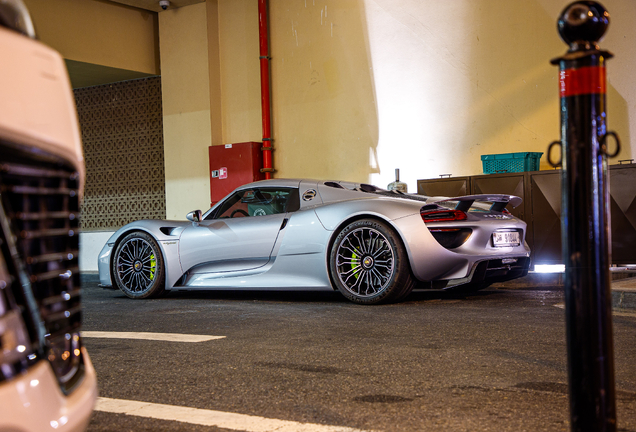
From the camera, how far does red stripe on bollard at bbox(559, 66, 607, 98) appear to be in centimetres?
187

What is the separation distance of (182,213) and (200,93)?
240 centimetres

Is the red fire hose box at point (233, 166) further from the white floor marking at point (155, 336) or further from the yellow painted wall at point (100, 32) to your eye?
the white floor marking at point (155, 336)

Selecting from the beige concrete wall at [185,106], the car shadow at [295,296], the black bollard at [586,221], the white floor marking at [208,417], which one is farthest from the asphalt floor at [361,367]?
the beige concrete wall at [185,106]

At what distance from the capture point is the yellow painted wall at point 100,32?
444 inches

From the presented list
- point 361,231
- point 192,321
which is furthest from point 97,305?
point 361,231

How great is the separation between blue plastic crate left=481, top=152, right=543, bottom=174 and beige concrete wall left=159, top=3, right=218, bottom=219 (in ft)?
18.2

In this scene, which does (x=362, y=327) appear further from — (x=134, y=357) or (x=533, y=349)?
(x=134, y=357)

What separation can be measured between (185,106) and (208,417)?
1090 cm

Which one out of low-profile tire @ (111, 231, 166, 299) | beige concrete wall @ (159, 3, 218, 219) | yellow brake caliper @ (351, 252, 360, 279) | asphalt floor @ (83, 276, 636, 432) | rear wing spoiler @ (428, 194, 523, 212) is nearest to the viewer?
asphalt floor @ (83, 276, 636, 432)

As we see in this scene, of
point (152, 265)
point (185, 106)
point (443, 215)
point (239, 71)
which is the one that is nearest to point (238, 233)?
point (152, 265)

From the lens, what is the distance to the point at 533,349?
3.60 m

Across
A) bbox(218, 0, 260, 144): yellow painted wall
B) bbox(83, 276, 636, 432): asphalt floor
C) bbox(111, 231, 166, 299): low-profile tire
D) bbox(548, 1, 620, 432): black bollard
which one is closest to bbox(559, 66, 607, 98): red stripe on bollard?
bbox(548, 1, 620, 432): black bollard

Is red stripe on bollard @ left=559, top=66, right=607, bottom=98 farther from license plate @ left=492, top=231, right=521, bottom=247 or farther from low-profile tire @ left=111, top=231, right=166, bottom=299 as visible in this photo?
low-profile tire @ left=111, top=231, right=166, bottom=299

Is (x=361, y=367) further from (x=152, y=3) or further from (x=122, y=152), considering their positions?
(x=122, y=152)
